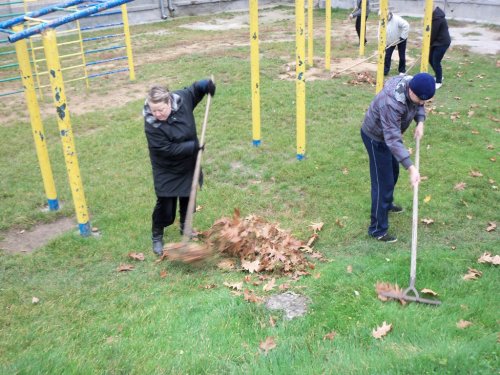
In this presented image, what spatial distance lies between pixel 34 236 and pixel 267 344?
3.41 m

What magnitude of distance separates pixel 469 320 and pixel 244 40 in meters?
12.6

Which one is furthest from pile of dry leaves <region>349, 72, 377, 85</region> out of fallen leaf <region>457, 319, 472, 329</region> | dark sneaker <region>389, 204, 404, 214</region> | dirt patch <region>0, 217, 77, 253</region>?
fallen leaf <region>457, 319, 472, 329</region>

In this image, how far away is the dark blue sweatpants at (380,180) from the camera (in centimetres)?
505

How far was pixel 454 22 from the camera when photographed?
16703 mm

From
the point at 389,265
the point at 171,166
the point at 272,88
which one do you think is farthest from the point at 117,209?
the point at 272,88

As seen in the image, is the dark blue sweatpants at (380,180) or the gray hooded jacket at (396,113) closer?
the gray hooded jacket at (396,113)

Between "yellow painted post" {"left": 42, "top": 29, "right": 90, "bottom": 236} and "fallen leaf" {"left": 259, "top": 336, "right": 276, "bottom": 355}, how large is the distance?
9.29 ft

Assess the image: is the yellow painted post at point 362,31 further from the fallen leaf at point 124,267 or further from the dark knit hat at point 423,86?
the fallen leaf at point 124,267

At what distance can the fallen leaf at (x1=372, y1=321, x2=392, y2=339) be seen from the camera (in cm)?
363

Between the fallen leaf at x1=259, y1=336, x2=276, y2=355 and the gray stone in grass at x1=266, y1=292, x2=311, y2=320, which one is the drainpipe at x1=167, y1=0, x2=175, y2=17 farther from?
the fallen leaf at x1=259, y1=336, x2=276, y2=355

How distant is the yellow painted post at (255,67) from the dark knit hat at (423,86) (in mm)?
3247

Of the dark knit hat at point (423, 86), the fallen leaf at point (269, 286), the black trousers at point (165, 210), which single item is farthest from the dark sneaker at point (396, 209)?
the black trousers at point (165, 210)

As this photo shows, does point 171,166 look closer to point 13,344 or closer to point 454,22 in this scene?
point 13,344

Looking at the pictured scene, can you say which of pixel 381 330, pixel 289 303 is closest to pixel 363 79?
pixel 289 303
